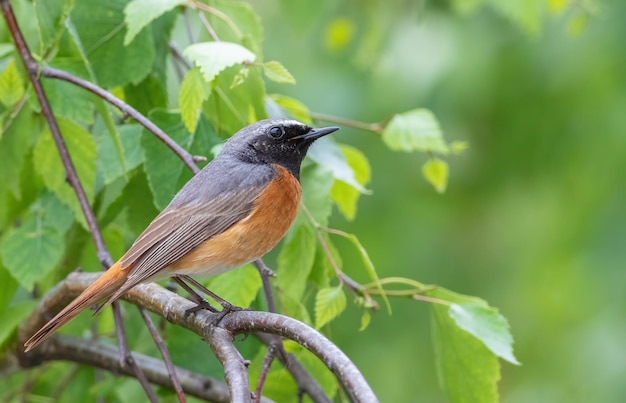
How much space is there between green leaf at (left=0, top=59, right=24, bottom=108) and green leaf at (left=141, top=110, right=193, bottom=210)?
52cm

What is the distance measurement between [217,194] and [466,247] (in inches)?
212

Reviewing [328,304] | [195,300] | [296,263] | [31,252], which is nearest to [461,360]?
[328,304]

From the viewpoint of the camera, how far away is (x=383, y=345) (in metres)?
7.95

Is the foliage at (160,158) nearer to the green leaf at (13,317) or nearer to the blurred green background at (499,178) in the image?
the green leaf at (13,317)

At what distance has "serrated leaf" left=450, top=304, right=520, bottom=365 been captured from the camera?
344 cm

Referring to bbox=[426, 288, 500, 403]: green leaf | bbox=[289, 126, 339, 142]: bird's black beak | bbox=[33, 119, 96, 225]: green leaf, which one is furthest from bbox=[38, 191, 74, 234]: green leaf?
bbox=[426, 288, 500, 403]: green leaf

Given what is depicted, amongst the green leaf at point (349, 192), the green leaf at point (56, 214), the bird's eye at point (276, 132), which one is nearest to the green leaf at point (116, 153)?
the green leaf at point (56, 214)

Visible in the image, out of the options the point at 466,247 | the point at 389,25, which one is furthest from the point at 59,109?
the point at 466,247

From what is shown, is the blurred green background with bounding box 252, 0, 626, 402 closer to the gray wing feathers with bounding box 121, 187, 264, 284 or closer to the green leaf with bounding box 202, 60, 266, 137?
the green leaf with bounding box 202, 60, 266, 137

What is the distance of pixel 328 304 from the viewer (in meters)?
3.40

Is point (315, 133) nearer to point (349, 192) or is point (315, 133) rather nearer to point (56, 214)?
point (349, 192)

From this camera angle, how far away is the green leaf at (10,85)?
379 centimetres

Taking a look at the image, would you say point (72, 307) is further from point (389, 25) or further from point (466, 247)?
point (466, 247)

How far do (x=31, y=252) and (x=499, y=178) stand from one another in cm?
486
